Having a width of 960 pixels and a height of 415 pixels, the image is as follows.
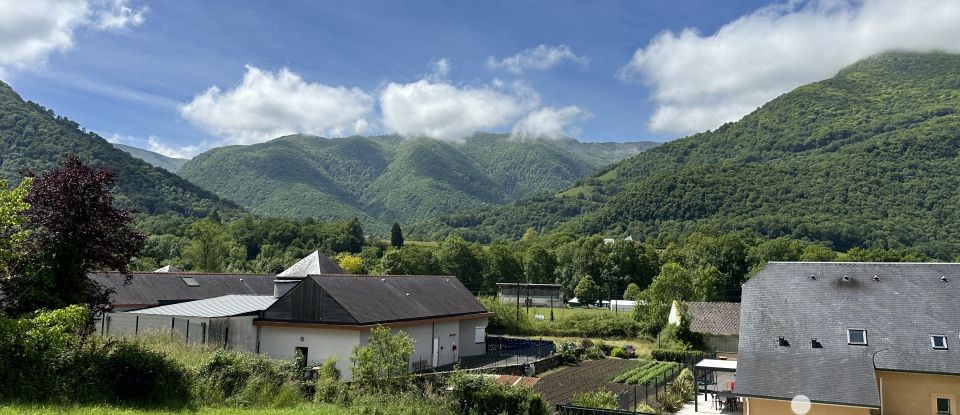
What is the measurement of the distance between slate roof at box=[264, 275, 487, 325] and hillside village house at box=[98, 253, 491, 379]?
1.7 inches

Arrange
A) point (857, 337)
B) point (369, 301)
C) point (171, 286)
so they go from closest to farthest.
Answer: point (857, 337), point (369, 301), point (171, 286)

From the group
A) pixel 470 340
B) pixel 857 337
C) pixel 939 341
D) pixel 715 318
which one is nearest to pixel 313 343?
pixel 470 340

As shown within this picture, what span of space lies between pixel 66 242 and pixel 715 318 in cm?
3841

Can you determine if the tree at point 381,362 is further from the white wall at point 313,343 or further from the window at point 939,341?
the window at point 939,341

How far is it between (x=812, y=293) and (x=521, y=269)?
7573cm

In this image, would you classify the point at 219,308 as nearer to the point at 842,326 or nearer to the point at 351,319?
the point at 351,319

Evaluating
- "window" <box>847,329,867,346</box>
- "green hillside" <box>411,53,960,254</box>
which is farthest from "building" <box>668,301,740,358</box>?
"green hillside" <box>411,53,960,254</box>

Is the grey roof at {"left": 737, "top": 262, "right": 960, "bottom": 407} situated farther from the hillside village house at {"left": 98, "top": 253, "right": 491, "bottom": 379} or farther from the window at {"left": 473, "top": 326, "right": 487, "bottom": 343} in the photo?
the window at {"left": 473, "top": 326, "right": 487, "bottom": 343}

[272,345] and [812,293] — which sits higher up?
[812,293]

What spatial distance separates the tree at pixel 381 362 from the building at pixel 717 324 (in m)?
27.6

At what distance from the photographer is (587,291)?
3410 inches

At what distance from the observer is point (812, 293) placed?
24.2 metres

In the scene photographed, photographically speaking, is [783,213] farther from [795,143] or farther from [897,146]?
[795,143]

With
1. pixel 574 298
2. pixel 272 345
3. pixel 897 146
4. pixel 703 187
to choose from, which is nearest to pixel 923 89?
pixel 897 146
